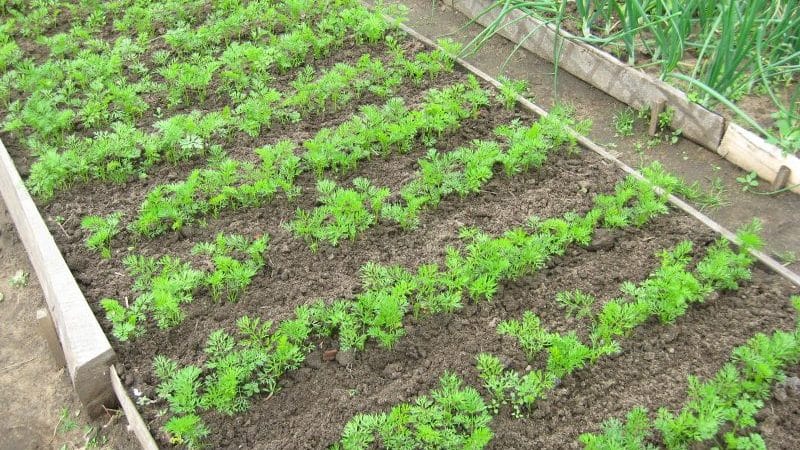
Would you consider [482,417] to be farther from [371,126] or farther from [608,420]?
[371,126]

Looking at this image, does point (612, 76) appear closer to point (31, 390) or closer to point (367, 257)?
point (367, 257)

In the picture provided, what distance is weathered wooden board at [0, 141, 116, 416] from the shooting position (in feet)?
9.98

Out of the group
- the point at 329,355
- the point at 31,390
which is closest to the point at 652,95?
the point at 329,355

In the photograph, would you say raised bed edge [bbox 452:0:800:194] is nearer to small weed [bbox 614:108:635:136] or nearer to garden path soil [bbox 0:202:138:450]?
small weed [bbox 614:108:635:136]

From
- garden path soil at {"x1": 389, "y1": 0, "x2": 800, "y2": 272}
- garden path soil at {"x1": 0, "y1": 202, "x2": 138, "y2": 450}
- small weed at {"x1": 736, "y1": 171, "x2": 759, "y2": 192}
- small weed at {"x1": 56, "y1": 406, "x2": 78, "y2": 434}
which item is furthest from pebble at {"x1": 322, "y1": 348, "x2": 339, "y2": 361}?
small weed at {"x1": 736, "y1": 171, "x2": 759, "y2": 192}

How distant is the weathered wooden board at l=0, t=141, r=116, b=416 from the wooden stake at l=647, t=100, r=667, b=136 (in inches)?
135

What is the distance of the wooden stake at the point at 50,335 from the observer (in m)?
3.17

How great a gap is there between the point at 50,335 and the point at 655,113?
3684 mm

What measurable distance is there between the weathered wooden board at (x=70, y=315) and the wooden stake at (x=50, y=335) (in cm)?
3

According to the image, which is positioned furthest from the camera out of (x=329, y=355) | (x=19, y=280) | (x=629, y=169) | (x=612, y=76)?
(x=612, y=76)

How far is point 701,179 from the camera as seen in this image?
416cm

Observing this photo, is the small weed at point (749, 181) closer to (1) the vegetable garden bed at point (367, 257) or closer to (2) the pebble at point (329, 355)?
(1) the vegetable garden bed at point (367, 257)

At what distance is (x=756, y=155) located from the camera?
161 inches

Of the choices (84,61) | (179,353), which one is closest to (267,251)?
(179,353)
